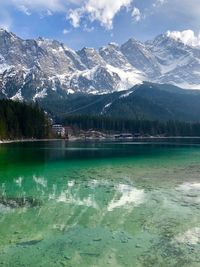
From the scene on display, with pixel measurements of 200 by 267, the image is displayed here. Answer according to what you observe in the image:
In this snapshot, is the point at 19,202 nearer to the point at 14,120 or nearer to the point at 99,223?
the point at 99,223

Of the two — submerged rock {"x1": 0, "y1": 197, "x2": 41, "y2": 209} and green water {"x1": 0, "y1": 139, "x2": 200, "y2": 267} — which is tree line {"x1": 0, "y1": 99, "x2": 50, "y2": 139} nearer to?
green water {"x1": 0, "y1": 139, "x2": 200, "y2": 267}

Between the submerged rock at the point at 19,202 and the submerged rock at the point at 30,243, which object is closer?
the submerged rock at the point at 30,243

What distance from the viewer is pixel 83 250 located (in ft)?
75.0

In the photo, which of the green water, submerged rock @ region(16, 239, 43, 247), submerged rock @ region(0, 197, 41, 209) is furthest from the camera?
submerged rock @ region(0, 197, 41, 209)

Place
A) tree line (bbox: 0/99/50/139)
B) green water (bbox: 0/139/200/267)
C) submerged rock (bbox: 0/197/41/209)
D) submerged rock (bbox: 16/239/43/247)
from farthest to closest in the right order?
tree line (bbox: 0/99/50/139) < submerged rock (bbox: 0/197/41/209) < submerged rock (bbox: 16/239/43/247) < green water (bbox: 0/139/200/267)

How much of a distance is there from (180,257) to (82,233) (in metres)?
7.04

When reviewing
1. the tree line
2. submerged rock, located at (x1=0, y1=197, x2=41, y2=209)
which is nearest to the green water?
submerged rock, located at (x1=0, y1=197, x2=41, y2=209)

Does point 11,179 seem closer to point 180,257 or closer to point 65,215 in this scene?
point 65,215

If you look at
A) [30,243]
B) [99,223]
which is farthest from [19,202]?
[30,243]

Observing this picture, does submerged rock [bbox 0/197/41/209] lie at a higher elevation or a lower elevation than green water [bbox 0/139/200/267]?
higher

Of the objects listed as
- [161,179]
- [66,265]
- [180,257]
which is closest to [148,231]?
[180,257]

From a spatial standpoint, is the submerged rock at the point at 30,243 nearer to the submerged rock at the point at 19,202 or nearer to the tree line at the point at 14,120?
the submerged rock at the point at 19,202

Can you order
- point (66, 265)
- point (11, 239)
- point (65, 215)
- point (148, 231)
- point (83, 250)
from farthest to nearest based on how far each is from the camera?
point (65, 215)
point (148, 231)
point (11, 239)
point (83, 250)
point (66, 265)

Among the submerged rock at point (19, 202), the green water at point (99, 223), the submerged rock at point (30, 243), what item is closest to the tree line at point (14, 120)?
the green water at point (99, 223)
